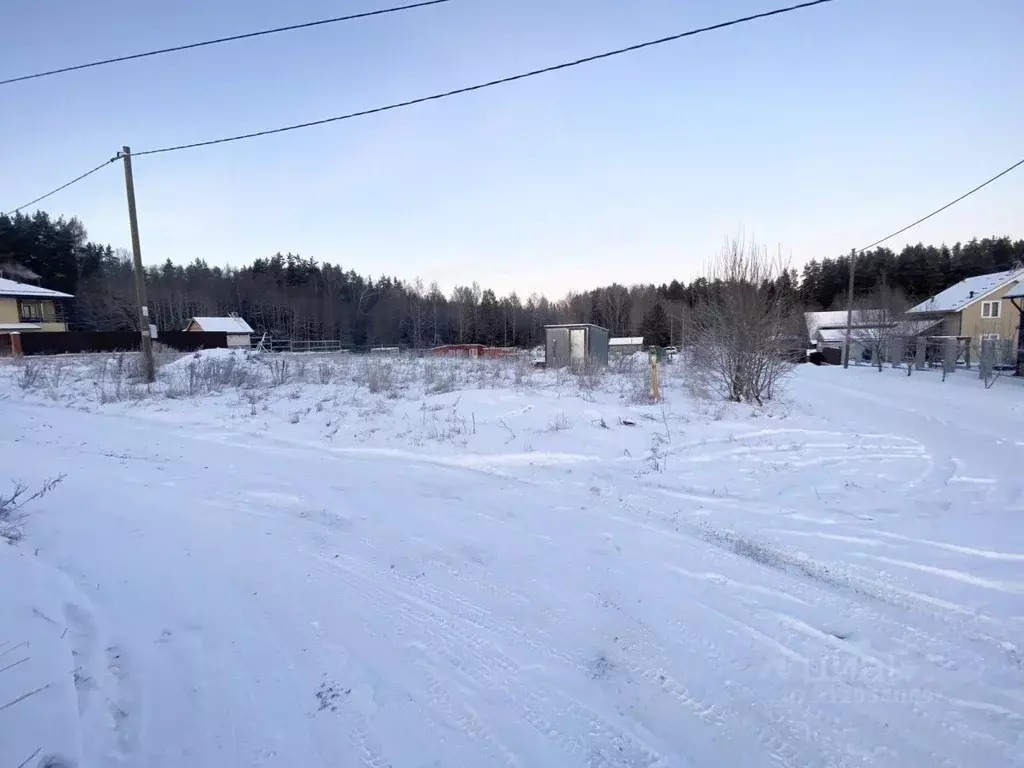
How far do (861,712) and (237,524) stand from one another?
188 inches

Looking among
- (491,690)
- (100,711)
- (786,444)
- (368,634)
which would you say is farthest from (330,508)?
(786,444)

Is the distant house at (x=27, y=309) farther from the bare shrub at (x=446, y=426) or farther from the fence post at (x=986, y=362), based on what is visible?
the fence post at (x=986, y=362)

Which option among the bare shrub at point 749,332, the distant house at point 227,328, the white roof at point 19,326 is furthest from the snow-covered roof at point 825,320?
the white roof at point 19,326

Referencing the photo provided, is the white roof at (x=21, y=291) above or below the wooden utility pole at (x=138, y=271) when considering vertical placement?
above

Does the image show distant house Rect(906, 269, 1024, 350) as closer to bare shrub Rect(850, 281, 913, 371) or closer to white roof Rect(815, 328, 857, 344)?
bare shrub Rect(850, 281, 913, 371)

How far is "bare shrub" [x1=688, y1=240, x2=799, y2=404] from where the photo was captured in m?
10.5

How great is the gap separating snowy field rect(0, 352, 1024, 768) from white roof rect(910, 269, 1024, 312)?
4431 centimetres

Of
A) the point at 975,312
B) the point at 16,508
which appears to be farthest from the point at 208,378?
the point at 975,312

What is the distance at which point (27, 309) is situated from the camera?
3988 centimetres

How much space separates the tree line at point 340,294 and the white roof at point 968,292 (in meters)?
10.3

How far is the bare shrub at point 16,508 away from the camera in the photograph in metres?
3.96

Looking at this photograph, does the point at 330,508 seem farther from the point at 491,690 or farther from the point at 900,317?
the point at 900,317

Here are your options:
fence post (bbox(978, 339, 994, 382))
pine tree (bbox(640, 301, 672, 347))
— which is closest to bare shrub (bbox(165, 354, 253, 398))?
fence post (bbox(978, 339, 994, 382))

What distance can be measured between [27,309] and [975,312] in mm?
77641
